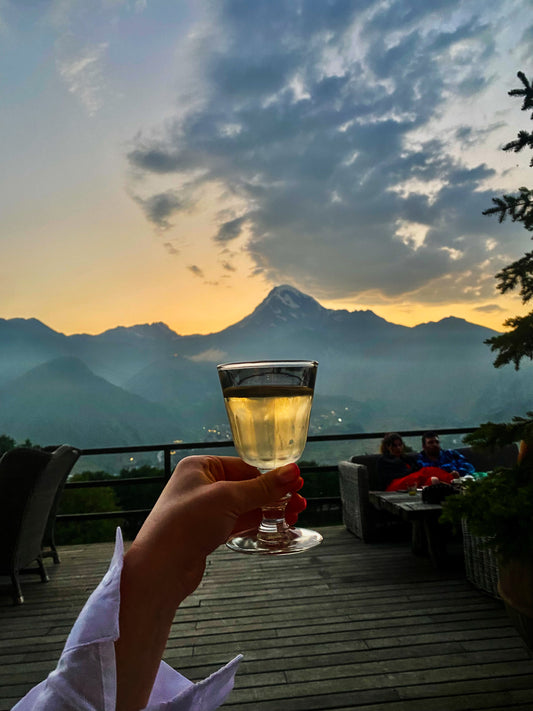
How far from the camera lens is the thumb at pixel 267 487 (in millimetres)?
637

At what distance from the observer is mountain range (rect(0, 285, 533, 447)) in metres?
65.7

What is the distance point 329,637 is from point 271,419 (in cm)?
279

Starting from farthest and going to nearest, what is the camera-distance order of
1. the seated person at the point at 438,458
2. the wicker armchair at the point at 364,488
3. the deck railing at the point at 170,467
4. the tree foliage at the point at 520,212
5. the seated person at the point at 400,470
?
the deck railing at the point at 170,467
the seated person at the point at 438,458
the seated person at the point at 400,470
the wicker armchair at the point at 364,488
the tree foliage at the point at 520,212

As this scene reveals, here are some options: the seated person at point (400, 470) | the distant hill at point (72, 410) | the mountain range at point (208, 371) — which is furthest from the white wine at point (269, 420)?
the distant hill at point (72, 410)

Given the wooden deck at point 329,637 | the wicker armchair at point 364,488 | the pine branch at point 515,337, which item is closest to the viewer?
the pine branch at point 515,337

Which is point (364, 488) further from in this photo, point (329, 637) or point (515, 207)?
point (515, 207)

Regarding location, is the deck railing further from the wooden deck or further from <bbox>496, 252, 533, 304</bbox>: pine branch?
<bbox>496, 252, 533, 304</bbox>: pine branch

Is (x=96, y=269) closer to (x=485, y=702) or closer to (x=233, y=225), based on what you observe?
(x=233, y=225)

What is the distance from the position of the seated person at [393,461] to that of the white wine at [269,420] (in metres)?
5.50

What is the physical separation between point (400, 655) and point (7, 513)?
3.05 m

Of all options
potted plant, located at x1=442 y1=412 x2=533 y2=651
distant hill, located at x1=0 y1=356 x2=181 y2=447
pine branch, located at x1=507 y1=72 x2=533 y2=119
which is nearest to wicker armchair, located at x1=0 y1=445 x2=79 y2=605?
potted plant, located at x1=442 y1=412 x2=533 y2=651

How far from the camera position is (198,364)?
236 feet

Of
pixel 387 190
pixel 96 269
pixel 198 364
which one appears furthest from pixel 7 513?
pixel 198 364

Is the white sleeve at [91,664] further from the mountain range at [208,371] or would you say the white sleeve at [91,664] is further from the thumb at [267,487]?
the mountain range at [208,371]
